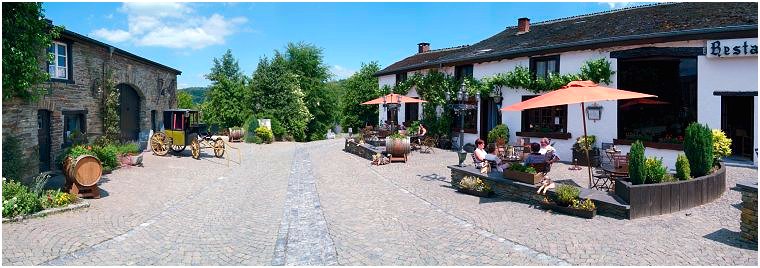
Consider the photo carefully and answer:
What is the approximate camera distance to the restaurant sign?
1165 centimetres

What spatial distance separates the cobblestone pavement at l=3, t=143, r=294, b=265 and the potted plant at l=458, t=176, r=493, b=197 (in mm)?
3796

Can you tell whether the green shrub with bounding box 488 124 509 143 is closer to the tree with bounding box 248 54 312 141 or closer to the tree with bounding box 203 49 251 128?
the tree with bounding box 248 54 312 141

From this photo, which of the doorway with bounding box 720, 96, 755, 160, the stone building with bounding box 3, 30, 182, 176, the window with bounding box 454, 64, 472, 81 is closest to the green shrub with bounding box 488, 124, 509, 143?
the window with bounding box 454, 64, 472, 81

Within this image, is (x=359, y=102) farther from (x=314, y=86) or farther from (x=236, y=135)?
(x=236, y=135)

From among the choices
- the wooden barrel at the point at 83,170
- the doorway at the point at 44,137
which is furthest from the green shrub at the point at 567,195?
the doorway at the point at 44,137

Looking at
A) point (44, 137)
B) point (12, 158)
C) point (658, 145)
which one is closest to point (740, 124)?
point (658, 145)

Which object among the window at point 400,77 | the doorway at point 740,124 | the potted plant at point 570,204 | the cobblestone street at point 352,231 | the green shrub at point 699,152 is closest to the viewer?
the cobblestone street at point 352,231

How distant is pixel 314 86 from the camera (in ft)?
117

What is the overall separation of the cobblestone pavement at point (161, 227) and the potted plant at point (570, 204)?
15.4ft

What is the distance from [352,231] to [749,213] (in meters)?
5.29

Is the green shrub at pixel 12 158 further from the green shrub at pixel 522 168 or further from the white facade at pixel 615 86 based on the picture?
the white facade at pixel 615 86

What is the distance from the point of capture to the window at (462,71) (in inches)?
776

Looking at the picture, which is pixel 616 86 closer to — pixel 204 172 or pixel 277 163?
pixel 277 163

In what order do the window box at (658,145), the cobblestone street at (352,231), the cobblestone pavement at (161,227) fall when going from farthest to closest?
1. the window box at (658,145)
2. the cobblestone pavement at (161,227)
3. the cobblestone street at (352,231)
